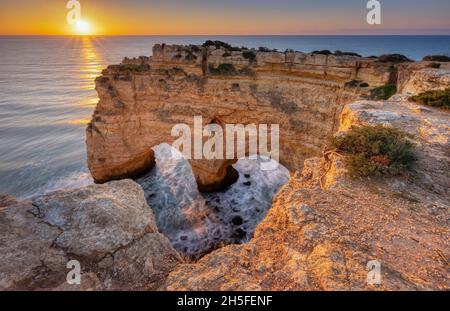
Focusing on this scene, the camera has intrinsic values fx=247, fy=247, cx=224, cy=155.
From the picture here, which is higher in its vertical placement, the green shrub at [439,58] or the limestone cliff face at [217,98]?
the green shrub at [439,58]

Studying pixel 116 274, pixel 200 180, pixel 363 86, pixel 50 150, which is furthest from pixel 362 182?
pixel 50 150

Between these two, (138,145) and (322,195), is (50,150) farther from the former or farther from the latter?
(322,195)

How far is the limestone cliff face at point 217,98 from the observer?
40.3 feet

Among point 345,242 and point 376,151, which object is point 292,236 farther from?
point 376,151

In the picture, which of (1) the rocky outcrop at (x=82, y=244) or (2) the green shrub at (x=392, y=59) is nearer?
(1) the rocky outcrop at (x=82, y=244)

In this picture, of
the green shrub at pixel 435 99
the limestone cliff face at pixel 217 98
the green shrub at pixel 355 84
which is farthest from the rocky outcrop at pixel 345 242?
the limestone cliff face at pixel 217 98

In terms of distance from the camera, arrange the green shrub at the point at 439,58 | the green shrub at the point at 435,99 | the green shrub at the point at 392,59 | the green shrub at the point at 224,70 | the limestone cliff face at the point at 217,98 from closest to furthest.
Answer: the green shrub at the point at 435,99
the green shrub at the point at 439,58
the green shrub at the point at 392,59
the limestone cliff face at the point at 217,98
the green shrub at the point at 224,70

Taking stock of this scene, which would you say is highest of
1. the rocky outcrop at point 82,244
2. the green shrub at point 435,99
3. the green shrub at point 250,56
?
the green shrub at point 250,56

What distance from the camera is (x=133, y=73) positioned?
14625 mm

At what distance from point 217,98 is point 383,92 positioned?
26.5ft

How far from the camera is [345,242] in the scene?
107 inches

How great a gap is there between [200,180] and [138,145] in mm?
4596

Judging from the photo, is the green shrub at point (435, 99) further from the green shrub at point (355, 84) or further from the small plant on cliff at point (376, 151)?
the green shrub at point (355, 84)

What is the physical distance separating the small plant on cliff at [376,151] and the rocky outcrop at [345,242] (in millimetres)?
164
